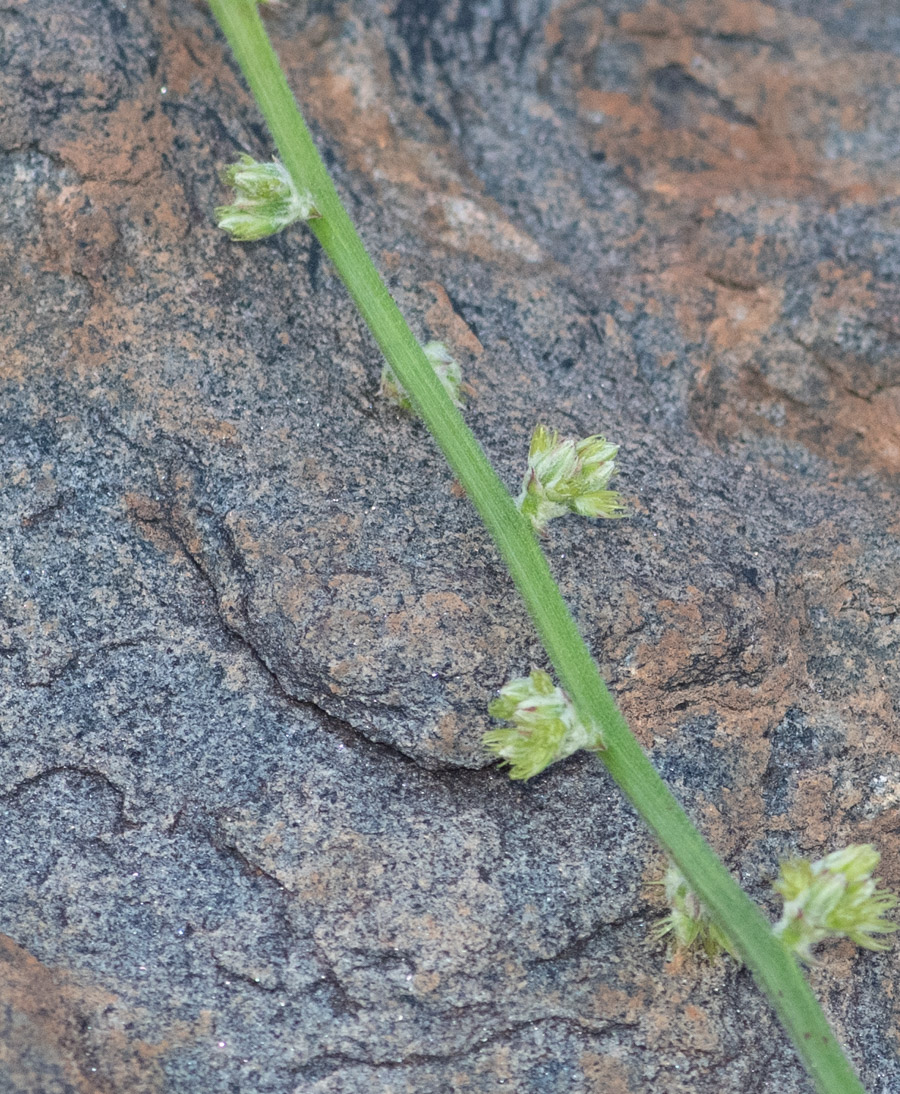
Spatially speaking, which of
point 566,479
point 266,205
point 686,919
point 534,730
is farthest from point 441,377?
point 686,919

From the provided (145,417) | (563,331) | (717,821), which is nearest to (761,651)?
(717,821)

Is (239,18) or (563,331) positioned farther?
(563,331)

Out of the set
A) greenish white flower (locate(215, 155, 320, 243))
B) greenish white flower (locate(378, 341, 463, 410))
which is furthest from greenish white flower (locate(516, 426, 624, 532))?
greenish white flower (locate(215, 155, 320, 243))

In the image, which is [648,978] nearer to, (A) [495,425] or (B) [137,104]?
(A) [495,425]

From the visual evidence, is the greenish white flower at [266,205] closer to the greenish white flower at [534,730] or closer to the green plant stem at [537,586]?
the green plant stem at [537,586]

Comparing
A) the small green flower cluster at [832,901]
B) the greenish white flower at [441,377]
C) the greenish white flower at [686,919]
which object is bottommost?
the greenish white flower at [686,919]

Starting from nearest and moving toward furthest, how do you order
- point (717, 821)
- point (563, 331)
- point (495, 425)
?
point (717, 821)
point (495, 425)
point (563, 331)

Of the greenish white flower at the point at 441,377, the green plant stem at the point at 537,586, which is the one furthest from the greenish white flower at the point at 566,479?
the greenish white flower at the point at 441,377
